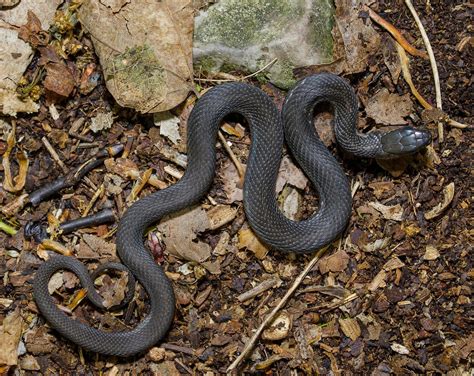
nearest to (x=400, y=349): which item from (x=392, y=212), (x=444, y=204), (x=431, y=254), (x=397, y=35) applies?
(x=431, y=254)

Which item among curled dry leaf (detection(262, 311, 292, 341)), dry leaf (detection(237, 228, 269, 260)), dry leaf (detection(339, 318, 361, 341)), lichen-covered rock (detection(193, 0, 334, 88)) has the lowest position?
dry leaf (detection(339, 318, 361, 341))

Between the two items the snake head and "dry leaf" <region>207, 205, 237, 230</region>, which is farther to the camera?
"dry leaf" <region>207, 205, 237, 230</region>

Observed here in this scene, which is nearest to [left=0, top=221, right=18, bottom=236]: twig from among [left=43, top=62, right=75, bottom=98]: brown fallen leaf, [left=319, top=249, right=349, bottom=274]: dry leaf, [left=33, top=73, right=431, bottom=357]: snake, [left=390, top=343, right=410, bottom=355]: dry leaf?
[left=33, top=73, right=431, bottom=357]: snake

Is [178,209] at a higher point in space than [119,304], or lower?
higher

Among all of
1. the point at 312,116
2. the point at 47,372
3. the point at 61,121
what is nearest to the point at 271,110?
the point at 312,116

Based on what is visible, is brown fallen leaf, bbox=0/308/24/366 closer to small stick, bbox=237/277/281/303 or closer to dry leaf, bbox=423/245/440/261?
small stick, bbox=237/277/281/303

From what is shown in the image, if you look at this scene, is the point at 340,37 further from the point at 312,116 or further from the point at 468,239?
the point at 468,239

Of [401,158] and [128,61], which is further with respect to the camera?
[401,158]

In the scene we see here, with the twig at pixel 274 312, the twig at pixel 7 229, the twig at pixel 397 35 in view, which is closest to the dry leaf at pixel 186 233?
the twig at pixel 274 312
